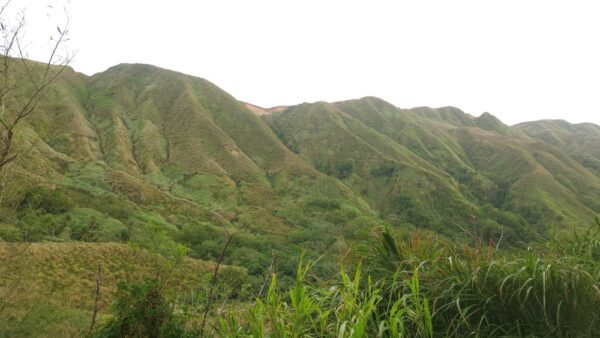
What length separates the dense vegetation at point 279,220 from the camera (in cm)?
366

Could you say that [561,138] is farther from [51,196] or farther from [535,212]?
[51,196]

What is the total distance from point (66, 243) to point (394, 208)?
5399cm

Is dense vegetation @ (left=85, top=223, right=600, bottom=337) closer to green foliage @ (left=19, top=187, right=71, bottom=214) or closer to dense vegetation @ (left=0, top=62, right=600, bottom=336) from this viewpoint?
dense vegetation @ (left=0, top=62, right=600, bottom=336)

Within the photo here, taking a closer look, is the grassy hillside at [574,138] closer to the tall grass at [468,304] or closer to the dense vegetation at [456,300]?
the dense vegetation at [456,300]

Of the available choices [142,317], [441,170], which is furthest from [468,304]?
[441,170]

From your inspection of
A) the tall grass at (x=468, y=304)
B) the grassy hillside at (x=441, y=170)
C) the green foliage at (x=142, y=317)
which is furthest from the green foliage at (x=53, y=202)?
the tall grass at (x=468, y=304)

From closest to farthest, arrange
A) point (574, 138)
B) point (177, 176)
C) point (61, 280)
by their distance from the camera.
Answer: point (61, 280) < point (177, 176) < point (574, 138)

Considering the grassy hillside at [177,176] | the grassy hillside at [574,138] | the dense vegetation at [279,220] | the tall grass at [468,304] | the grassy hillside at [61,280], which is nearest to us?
the tall grass at [468,304]

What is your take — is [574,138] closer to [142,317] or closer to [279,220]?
[279,220]

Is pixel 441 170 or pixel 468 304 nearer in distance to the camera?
pixel 468 304

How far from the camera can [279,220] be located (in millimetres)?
58781

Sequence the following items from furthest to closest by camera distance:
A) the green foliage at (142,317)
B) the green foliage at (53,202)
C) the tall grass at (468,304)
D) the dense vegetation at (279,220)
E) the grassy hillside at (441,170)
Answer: the grassy hillside at (441,170) → the green foliage at (53,202) → the green foliage at (142,317) → the dense vegetation at (279,220) → the tall grass at (468,304)

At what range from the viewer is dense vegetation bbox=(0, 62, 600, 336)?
366 centimetres

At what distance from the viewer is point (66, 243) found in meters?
28.9
